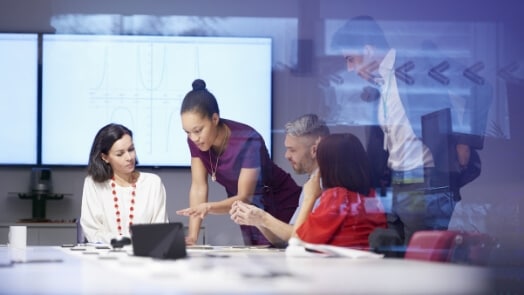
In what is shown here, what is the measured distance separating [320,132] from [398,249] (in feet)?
5.43

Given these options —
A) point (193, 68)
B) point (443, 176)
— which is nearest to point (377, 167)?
point (443, 176)

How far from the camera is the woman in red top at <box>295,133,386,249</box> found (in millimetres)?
3584

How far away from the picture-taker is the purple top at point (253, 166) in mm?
5293

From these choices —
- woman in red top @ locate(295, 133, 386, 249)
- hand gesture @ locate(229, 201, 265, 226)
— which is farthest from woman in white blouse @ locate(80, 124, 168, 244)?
woman in red top @ locate(295, 133, 386, 249)

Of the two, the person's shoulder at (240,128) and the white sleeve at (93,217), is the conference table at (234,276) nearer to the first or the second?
the white sleeve at (93,217)

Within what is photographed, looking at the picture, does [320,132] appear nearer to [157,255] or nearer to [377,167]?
[377,167]

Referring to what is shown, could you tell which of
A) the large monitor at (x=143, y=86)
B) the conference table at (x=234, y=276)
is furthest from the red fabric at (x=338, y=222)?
the large monitor at (x=143, y=86)

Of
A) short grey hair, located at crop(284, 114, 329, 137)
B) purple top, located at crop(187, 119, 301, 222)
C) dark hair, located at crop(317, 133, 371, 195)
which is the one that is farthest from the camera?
purple top, located at crop(187, 119, 301, 222)

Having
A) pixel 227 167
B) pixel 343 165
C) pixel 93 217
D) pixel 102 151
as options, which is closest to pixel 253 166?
pixel 227 167

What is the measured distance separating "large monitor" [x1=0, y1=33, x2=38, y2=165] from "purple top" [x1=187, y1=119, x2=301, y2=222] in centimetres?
112

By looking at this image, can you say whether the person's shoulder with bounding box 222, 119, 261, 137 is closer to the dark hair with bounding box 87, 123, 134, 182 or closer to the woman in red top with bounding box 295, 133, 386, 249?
the dark hair with bounding box 87, 123, 134, 182

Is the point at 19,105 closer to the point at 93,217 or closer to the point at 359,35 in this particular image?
the point at 93,217

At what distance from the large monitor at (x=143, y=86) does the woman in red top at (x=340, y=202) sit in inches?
67.2

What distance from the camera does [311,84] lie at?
5.99 m
